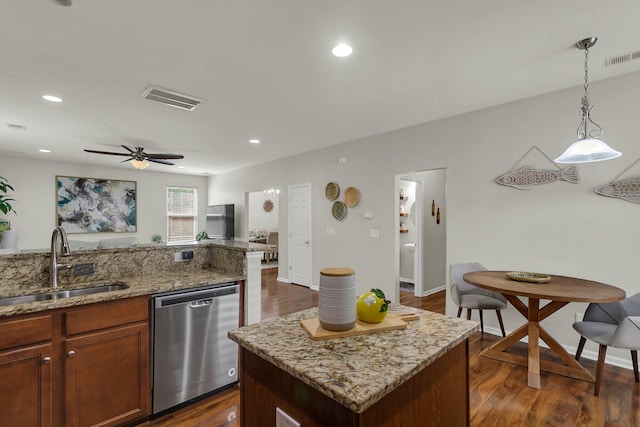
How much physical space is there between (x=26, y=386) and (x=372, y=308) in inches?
74.0

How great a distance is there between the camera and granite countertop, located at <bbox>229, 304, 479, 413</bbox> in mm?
812

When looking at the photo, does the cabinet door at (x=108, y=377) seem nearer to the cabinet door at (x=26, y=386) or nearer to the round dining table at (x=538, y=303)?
the cabinet door at (x=26, y=386)

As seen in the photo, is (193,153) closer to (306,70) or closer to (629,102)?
(306,70)

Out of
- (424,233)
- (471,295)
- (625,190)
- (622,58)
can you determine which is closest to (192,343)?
(471,295)

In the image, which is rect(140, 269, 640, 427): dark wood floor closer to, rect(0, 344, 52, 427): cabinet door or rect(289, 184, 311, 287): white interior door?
rect(0, 344, 52, 427): cabinet door

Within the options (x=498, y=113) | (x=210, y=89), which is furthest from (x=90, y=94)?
(x=498, y=113)

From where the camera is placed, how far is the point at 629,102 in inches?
107

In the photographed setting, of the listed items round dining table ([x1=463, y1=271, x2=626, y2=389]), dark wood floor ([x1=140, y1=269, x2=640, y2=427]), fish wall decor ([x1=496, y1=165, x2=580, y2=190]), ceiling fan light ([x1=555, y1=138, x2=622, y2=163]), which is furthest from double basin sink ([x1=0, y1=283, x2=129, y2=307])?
fish wall decor ([x1=496, y1=165, x2=580, y2=190])

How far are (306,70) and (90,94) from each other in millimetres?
2245

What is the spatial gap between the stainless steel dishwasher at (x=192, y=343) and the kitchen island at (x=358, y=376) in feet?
3.67

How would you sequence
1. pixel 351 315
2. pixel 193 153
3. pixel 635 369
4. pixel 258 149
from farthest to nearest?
pixel 193 153 → pixel 258 149 → pixel 635 369 → pixel 351 315

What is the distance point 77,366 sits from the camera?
5.77 ft

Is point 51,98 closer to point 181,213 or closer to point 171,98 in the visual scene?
point 171,98

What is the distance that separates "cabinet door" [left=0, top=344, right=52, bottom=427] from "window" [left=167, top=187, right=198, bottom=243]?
724 cm
